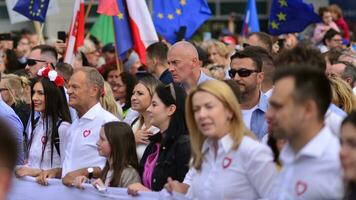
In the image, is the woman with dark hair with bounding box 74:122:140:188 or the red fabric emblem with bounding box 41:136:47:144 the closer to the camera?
the woman with dark hair with bounding box 74:122:140:188

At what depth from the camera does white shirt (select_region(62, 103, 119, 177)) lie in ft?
27.7

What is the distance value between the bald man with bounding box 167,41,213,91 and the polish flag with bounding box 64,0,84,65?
2.45 m

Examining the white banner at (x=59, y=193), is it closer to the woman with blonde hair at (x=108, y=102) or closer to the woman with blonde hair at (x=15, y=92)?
the woman with blonde hair at (x=108, y=102)

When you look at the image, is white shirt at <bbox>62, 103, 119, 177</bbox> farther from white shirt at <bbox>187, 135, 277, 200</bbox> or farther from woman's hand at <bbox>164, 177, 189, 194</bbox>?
white shirt at <bbox>187, 135, 277, 200</bbox>

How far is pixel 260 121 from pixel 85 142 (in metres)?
1.52

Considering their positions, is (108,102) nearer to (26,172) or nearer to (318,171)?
(26,172)

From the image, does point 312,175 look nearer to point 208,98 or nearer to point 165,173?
point 208,98

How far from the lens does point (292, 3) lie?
13.2m

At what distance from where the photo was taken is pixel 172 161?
7383 mm

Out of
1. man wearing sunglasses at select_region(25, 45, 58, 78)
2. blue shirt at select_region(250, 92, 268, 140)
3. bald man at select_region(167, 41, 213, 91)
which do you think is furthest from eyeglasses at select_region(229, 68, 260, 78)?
man wearing sunglasses at select_region(25, 45, 58, 78)

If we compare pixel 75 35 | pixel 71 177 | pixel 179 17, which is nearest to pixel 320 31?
pixel 179 17

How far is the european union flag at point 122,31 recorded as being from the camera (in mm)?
12272

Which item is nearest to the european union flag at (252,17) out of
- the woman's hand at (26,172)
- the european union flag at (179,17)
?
the european union flag at (179,17)

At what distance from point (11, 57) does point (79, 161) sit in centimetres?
759
